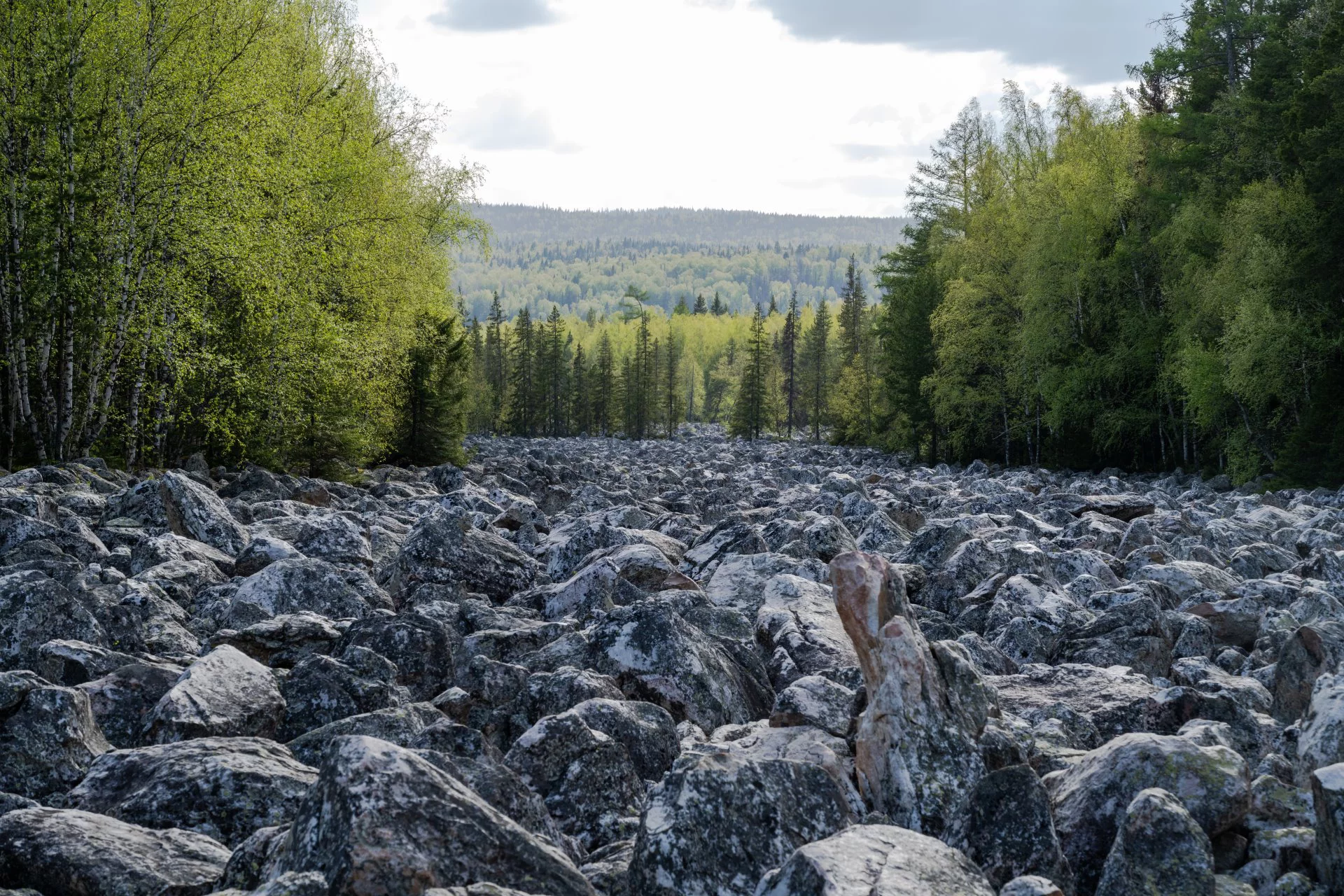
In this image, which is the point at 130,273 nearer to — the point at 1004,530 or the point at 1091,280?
the point at 1004,530

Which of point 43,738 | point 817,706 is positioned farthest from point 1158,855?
point 43,738

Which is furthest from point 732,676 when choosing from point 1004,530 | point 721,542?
point 1004,530

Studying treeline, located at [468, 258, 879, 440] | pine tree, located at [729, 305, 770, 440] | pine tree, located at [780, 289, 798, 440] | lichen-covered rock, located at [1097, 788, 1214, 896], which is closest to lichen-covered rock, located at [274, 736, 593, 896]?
lichen-covered rock, located at [1097, 788, 1214, 896]

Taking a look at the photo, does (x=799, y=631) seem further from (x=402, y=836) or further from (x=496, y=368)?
(x=496, y=368)

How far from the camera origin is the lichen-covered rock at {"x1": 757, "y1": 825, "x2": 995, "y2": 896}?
9.98ft

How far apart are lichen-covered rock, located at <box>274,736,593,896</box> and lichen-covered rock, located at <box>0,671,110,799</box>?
1866 mm

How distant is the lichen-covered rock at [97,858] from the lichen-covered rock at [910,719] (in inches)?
102

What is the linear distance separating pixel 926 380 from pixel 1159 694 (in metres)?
35.5

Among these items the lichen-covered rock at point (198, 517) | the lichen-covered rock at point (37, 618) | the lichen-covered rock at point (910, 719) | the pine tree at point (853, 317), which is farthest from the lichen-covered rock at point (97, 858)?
the pine tree at point (853, 317)

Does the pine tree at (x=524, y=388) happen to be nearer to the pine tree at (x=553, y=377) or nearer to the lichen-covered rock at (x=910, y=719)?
the pine tree at (x=553, y=377)

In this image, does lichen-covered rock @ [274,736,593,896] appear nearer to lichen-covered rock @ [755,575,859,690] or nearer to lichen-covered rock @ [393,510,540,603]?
lichen-covered rock @ [755,575,859,690]

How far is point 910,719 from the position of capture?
458 centimetres

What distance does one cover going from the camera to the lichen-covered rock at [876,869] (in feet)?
9.98

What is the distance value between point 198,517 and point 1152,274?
111ft
